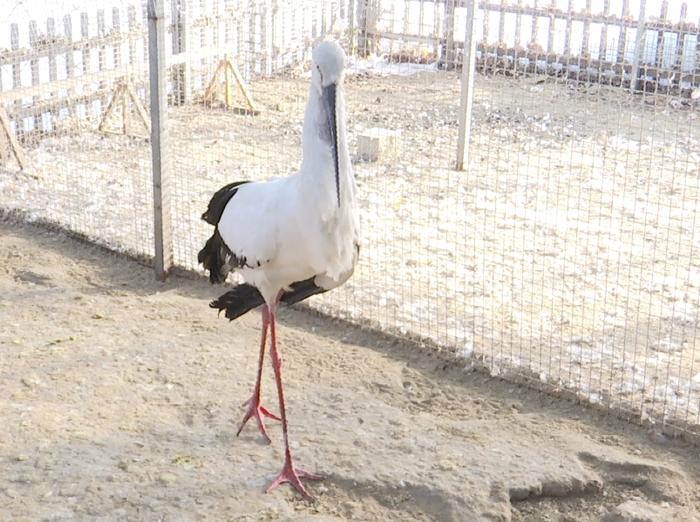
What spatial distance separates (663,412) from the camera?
15.2 ft

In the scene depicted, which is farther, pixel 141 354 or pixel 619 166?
pixel 619 166

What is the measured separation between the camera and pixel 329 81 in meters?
3.68

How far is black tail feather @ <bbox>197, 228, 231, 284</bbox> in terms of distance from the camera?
15.2 feet

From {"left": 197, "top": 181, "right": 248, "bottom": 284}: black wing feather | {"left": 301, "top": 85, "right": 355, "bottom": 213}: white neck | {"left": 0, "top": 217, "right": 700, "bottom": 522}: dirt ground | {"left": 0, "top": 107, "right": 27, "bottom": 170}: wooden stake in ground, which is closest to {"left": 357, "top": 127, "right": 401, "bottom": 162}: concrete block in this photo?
{"left": 0, "top": 107, "right": 27, "bottom": 170}: wooden stake in ground

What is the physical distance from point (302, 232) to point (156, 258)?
8.24 feet

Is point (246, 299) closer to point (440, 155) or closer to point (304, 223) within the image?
point (304, 223)

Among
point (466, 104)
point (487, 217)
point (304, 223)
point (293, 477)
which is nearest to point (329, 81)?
point (304, 223)

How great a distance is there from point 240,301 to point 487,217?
312 centimetres

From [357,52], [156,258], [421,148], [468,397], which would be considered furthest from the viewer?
[421,148]

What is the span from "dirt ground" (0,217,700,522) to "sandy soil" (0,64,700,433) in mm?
315

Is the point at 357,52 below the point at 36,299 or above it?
above

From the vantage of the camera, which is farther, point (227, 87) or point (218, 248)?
point (227, 87)

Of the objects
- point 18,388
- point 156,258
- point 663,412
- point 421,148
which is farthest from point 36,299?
point 421,148

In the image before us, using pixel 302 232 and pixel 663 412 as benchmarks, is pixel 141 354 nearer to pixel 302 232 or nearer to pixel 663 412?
pixel 302 232
